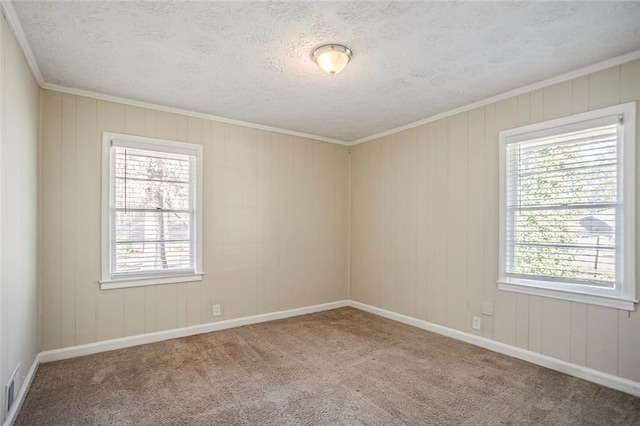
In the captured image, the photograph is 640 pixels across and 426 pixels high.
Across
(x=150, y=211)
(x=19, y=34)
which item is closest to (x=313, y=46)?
(x=19, y=34)

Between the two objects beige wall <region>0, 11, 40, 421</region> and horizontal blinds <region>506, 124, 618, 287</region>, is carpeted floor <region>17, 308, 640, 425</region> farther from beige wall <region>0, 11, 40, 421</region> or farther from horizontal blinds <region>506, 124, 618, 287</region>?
horizontal blinds <region>506, 124, 618, 287</region>

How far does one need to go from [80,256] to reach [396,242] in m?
3.51

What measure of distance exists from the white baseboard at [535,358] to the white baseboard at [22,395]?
3.67m

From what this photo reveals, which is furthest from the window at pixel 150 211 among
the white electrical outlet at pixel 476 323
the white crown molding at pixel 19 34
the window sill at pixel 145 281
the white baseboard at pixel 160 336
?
the white electrical outlet at pixel 476 323

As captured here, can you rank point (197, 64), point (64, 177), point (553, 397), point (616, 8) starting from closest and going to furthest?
point (616, 8) < point (553, 397) < point (197, 64) < point (64, 177)

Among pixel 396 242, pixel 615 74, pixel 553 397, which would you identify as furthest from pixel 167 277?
pixel 615 74

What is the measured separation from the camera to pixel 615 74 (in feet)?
8.86

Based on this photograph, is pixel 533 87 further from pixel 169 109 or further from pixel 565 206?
pixel 169 109

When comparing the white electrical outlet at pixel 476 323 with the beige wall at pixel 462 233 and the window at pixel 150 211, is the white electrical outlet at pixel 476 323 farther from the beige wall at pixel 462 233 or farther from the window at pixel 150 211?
the window at pixel 150 211

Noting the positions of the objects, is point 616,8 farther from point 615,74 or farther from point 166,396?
point 166,396

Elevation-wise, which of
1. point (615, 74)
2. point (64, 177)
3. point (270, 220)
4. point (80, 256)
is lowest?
point (80, 256)

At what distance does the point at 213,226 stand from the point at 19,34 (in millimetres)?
2360

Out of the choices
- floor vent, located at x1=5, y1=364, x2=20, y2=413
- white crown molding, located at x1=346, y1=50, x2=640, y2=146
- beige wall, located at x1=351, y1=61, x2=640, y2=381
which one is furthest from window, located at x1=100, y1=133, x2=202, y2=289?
white crown molding, located at x1=346, y1=50, x2=640, y2=146

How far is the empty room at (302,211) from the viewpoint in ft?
7.46
